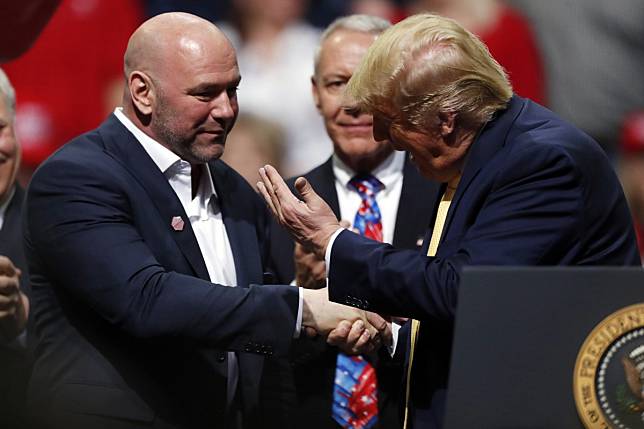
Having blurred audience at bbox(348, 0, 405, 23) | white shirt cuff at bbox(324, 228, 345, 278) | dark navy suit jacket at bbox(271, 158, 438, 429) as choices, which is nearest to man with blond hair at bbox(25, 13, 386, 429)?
white shirt cuff at bbox(324, 228, 345, 278)

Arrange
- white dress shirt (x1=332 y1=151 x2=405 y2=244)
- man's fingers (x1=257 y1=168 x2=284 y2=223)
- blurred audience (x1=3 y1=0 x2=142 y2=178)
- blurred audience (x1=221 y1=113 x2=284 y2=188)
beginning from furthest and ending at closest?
blurred audience (x1=221 y1=113 x2=284 y2=188) < blurred audience (x1=3 y1=0 x2=142 y2=178) < white dress shirt (x1=332 y1=151 x2=405 y2=244) < man's fingers (x1=257 y1=168 x2=284 y2=223)

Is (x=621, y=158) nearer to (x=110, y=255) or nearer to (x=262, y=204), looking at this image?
(x=262, y=204)

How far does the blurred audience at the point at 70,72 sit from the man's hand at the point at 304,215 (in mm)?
2538

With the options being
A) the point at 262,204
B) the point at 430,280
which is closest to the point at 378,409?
the point at 262,204

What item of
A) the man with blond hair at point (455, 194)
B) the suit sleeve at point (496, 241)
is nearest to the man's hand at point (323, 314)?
the man with blond hair at point (455, 194)

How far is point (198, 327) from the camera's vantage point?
2518 mm

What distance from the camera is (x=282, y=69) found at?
16.5ft

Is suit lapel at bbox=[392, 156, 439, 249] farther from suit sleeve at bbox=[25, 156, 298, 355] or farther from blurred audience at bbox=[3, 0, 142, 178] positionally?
blurred audience at bbox=[3, 0, 142, 178]

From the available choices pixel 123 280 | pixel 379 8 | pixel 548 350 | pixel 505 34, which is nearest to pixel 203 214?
pixel 123 280

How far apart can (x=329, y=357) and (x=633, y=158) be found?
2.69 meters

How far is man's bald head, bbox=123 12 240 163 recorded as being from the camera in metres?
2.73

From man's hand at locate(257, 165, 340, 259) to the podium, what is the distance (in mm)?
577

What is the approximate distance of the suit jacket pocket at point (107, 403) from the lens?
2.58 metres

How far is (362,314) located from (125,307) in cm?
66
